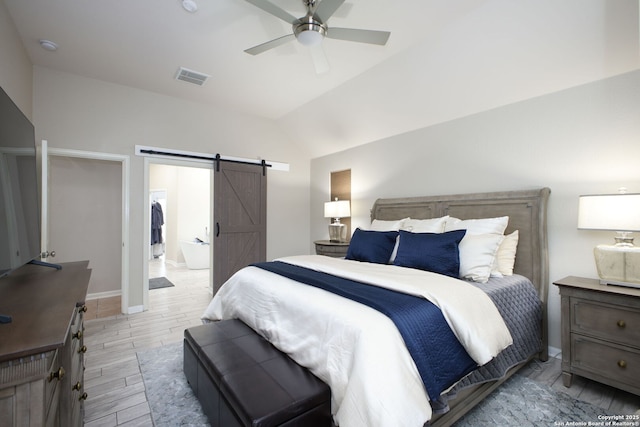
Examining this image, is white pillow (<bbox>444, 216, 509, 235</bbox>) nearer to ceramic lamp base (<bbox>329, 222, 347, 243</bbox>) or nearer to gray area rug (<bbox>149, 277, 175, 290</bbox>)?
ceramic lamp base (<bbox>329, 222, 347, 243</bbox>)

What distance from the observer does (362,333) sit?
4.55 ft

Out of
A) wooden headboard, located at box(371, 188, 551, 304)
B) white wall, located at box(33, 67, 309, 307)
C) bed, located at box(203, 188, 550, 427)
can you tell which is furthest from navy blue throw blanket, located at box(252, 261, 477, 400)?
white wall, located at box(33, 67, 309, 307)

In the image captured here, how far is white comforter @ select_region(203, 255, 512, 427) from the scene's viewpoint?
4.11ft

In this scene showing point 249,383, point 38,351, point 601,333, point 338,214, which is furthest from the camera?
point 338,214

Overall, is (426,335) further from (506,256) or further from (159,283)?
(159,283)

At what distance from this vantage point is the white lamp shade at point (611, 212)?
1.88 meters

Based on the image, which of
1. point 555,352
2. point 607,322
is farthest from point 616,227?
point 555,352

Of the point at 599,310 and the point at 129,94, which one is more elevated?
the point at 129,94

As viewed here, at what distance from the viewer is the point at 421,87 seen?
3203mm

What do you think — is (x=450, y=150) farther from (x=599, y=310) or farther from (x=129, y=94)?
(x=129, y=94)

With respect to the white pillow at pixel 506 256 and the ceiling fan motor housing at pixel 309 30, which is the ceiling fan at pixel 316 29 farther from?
the white pillow at pixel 506 256

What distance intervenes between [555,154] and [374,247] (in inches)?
72.9

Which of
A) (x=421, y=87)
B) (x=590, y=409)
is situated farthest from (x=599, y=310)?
(x=421, y=87)

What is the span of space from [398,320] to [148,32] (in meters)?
3.24
